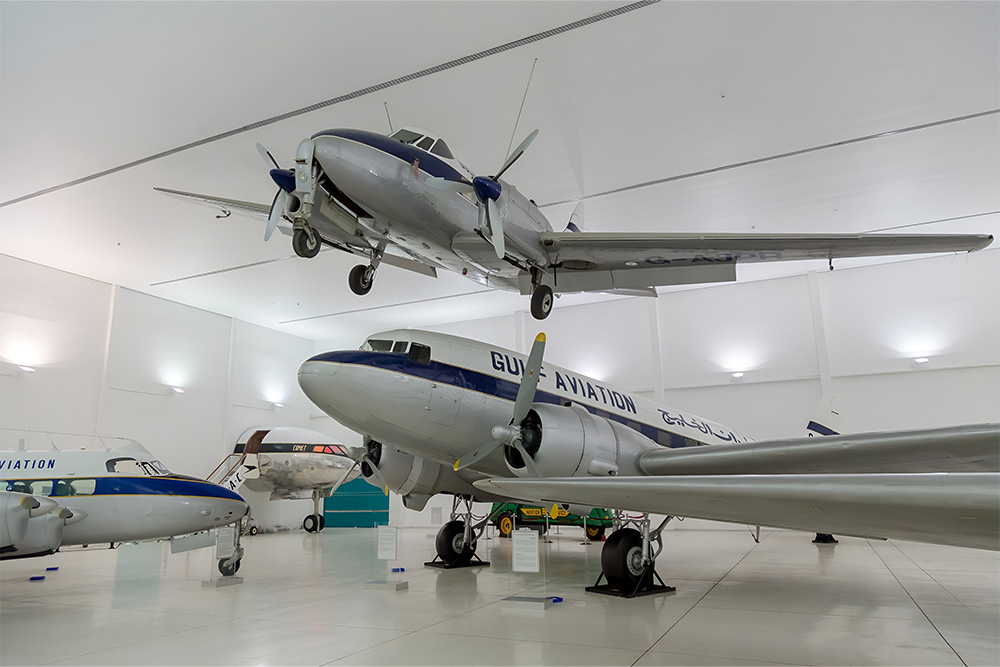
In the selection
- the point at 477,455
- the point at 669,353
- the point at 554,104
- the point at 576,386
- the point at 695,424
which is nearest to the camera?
the point at 477,455

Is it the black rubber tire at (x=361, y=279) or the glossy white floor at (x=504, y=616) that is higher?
the black rubber tire at (x=361, y=279)

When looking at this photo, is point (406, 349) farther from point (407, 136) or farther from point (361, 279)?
point (407, 136)

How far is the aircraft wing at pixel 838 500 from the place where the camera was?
52.8 inches

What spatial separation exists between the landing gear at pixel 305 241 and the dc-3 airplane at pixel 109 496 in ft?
16.4

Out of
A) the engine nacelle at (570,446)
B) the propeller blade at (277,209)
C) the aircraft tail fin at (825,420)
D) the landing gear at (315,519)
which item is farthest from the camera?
the landing gear at (315,519)

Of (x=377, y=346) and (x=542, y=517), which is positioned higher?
(x=377, y=346)

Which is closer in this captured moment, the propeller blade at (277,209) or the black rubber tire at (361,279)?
the propeller blade at (277,209)

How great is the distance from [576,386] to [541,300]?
225 centimetres

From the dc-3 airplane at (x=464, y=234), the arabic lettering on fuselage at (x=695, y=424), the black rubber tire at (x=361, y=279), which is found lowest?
the arabic lettering on fuselage at (x=695, y=424)

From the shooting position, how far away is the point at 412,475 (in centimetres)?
1077

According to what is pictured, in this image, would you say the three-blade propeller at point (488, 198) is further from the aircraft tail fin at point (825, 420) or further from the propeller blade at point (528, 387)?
the aircraft tail fin at point (825, 420)

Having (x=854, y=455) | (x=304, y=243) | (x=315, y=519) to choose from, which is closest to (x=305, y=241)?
(x=304, y=243)

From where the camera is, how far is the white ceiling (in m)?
8.15

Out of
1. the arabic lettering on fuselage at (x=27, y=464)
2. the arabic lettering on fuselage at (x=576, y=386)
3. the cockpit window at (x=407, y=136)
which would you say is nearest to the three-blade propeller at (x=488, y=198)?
the cockpit window at (x=407, y=136)
